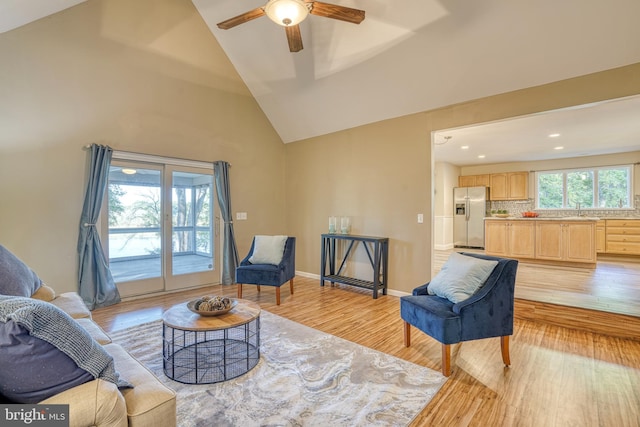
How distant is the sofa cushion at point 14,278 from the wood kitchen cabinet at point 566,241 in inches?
312

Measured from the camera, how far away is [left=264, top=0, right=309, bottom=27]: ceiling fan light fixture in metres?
2.27

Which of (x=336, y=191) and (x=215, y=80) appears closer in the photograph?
(x=215, y=80)

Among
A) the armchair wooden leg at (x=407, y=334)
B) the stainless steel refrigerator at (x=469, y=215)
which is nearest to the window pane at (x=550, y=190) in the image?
the stainless steel refrigerator at (x=469, y=215)

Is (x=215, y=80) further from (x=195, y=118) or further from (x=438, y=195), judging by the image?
(x=438, y=195)

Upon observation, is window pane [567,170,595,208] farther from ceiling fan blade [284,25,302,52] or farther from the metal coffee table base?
the metal coffee table base

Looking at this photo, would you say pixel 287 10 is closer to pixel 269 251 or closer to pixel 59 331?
pixel 59 331

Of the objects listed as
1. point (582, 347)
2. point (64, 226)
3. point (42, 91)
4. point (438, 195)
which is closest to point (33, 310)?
point (64, 226)

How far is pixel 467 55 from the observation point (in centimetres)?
329

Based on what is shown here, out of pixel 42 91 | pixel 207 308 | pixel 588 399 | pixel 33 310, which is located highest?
pixel 42 91

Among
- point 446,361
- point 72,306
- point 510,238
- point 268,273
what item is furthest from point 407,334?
point 510,238

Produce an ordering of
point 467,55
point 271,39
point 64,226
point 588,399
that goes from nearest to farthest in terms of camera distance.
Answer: point 588,399, point 467,55, point 64,226, point 271,39

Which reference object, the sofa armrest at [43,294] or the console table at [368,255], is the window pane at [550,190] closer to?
the console table at [368,255]

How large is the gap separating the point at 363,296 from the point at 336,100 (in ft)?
10.2

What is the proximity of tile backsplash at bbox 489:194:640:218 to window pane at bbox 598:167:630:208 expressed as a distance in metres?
0.14
